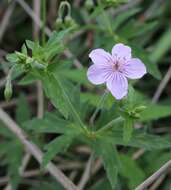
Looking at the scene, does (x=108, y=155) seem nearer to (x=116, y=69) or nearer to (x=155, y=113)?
(x=116, y=69)

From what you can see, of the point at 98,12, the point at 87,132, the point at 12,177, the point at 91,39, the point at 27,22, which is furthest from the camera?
the point at 27,22

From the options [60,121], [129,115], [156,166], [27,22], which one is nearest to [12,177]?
[60,121]

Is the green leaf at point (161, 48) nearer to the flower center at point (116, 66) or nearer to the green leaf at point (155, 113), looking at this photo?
the green leaf at point (155, 113)

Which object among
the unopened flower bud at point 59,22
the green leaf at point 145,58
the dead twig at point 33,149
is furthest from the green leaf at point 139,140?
the unopened flower bud at point 59,22

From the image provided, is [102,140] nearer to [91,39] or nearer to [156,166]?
[156,166]

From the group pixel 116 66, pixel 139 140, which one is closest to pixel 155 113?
pixel 139 140

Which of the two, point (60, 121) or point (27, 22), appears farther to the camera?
point (27, 22)
